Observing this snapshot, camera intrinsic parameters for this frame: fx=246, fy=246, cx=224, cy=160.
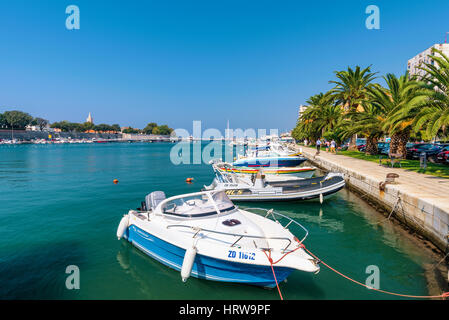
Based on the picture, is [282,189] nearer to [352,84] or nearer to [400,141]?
[400,141]

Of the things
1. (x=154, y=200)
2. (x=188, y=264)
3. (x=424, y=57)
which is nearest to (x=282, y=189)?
(x=154, y=200)

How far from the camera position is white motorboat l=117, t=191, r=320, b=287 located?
5.86 m

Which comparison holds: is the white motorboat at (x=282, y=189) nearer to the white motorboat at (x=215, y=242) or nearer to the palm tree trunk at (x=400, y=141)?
the white motorboat at (x=215, y=242)

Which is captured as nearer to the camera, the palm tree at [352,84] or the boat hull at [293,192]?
the boat hull at [293,192]

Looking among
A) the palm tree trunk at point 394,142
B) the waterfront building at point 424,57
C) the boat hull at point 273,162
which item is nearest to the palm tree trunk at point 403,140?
the palm tree trunk at point 394,142

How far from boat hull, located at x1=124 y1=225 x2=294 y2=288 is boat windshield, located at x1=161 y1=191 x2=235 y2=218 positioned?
3.25ft

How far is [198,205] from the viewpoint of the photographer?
7945mm

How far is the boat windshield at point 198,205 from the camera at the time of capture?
7.46 metres

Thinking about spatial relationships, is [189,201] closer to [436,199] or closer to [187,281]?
[187,281]

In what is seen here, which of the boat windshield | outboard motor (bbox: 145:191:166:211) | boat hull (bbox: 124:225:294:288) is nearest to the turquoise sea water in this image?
boat hull (bbox: 124:225:294:288)

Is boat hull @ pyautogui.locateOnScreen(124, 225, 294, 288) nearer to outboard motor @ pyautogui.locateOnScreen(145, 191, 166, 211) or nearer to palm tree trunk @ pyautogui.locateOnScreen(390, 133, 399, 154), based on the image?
outboard motor @ pyautogui.locateOnScreen(145, 191, 166, 211)

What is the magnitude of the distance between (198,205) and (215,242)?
180 cm

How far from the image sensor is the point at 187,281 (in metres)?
6.74
